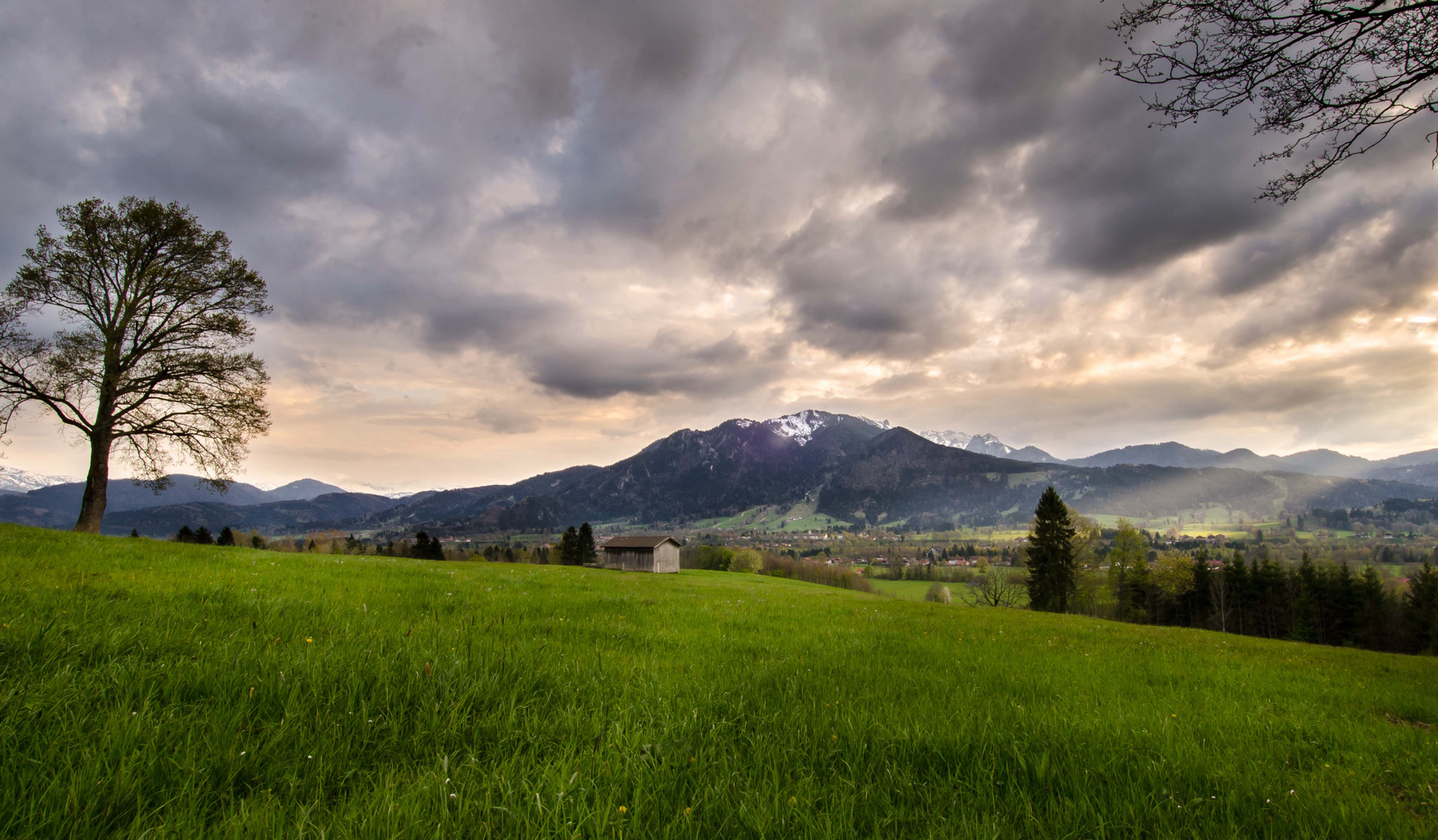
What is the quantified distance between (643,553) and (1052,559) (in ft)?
163

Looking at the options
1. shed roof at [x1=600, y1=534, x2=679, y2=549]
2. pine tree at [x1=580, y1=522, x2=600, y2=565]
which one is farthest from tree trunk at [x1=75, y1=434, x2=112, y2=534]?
pine tree at [x1=580, y1=522, x2=600, y2=565]

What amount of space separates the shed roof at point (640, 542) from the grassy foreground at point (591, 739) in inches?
2655

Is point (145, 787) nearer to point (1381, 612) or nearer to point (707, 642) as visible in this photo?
point (707, 642)

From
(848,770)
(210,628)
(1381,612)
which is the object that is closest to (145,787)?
(210,628)

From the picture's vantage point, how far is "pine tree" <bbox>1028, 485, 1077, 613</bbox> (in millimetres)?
54062

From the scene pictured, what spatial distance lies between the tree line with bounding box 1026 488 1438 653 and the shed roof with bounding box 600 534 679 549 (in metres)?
46.0

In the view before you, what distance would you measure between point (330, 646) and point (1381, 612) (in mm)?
88072

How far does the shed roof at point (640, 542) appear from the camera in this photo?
7219 cm

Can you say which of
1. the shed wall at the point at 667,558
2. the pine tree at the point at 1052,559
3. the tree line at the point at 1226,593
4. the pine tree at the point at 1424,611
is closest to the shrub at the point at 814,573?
the shed wall at the point at 667,558

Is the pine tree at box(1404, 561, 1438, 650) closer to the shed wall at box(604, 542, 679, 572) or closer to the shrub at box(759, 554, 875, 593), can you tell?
the shrub at box(759, 554, 875, 593)

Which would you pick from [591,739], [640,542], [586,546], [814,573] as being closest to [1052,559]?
[640,542]

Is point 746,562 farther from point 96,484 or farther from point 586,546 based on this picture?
point 96,484

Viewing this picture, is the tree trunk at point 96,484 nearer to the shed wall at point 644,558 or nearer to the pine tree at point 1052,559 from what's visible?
the shed wall at point 644,558

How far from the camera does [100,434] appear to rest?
2105cm
